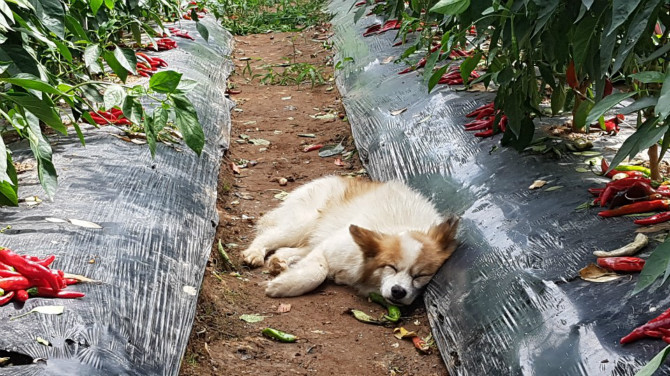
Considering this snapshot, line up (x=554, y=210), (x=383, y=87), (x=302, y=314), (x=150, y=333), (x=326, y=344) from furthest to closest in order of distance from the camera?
(x=383, y=87)
(x=302, y=314)
(x=326, y=344)
(x=554, y=210)
(x=150, y=333)

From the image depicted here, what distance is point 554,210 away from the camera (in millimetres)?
3516

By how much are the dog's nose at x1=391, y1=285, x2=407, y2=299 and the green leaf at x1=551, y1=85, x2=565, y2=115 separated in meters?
1.50

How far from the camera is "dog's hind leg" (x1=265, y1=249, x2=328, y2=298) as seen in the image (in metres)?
4.26

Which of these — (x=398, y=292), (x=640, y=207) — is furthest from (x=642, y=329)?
(x=398, y=292)

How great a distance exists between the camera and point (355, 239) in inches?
166

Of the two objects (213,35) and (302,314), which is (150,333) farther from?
(213,35)

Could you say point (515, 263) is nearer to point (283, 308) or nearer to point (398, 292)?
point (398, 292)

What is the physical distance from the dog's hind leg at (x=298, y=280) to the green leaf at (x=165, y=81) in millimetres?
1452

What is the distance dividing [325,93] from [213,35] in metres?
2.40

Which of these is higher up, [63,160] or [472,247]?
[63,160]

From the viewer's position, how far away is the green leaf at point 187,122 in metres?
3.38

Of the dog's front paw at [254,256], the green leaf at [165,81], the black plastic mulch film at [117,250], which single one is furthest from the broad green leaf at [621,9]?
the dog's front paw at [254,256]

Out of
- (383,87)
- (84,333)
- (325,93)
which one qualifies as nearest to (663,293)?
(84,333)

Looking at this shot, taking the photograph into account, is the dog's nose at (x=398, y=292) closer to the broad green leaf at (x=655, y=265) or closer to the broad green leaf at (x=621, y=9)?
the broad green leaf at (x=655, y=265)
